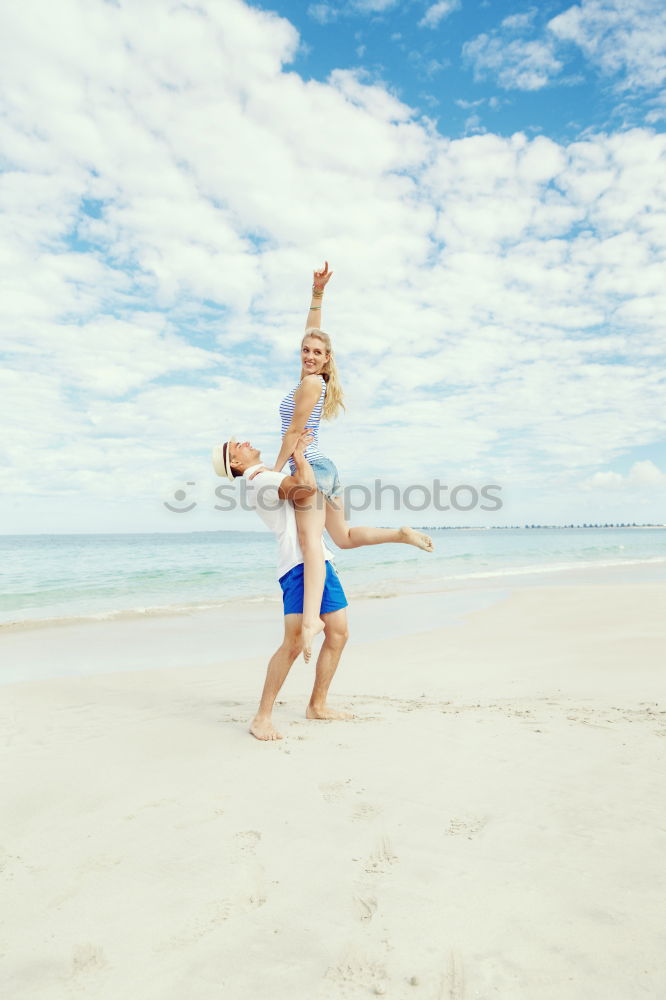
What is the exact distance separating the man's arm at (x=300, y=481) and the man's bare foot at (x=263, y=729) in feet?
5.07

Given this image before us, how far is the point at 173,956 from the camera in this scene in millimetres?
2041

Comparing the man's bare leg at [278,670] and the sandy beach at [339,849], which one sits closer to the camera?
the sandy beach at [339,849]

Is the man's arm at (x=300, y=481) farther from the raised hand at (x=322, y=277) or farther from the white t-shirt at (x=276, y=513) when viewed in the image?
the raised hand at (x=322, y=277)

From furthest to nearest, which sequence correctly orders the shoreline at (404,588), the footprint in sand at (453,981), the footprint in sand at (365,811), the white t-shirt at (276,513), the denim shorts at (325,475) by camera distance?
1. the shoreline at (404,588)
2. the denim shorts at (325,475)
3. the white t-shirt at (276,513)
4. the footprint in sand at (365,811)
5. the footprint in sand at (453,981)

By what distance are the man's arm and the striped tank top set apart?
0.36 ft

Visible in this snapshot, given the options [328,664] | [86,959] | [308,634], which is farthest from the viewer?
[328,664]

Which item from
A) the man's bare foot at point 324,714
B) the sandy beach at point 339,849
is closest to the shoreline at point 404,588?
the sandy beach at point 339,849

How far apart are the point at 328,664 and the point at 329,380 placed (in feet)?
7.21

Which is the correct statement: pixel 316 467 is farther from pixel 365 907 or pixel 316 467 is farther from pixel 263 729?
pixel 365 907

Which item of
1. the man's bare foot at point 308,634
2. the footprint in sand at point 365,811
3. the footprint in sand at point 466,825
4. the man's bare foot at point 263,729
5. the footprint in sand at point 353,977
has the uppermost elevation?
the man's bare foot at point 308,634

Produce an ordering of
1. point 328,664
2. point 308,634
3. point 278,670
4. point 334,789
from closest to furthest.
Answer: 1. point 334,789
2. point 308,634
3. point 278,670
4. point 328,664

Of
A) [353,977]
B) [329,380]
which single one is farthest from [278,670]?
[353,977]

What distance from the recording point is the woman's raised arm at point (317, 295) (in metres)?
4.99

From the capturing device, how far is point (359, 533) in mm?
4871
